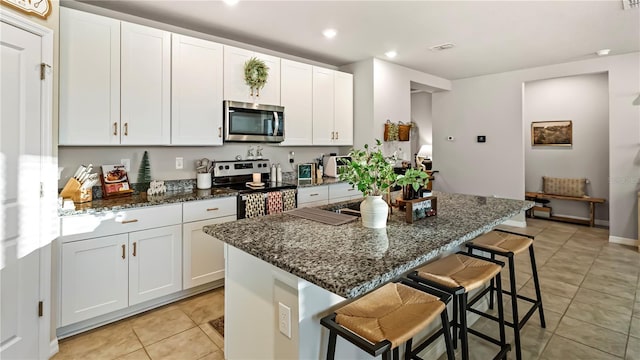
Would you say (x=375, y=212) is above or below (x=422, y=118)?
below

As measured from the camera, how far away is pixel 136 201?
2576 millimetres

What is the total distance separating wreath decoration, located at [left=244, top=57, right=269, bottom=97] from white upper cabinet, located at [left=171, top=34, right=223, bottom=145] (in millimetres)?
285

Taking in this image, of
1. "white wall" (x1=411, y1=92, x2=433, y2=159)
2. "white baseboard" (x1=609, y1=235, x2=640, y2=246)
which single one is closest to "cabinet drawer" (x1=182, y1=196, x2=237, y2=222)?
"white baseboard" (x1=609, y1=235, x2=640, y2=246)

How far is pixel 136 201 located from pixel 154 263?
510 millimetres

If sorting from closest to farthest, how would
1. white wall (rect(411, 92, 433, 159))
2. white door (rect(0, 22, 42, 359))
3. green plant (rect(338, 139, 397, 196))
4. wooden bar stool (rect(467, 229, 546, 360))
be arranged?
green plant (rect(338, 139, 397, 196)), white door (rect(0, 22, 42, 359)), wooden bar stool (rect(467, 229, 546, 360)), white wall (rect(411, 92, 433, 159))

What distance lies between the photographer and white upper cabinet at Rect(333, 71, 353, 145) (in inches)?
175

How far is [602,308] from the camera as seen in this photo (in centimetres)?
271

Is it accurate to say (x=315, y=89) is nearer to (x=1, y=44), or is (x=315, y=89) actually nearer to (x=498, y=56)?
(x=498, y=56)

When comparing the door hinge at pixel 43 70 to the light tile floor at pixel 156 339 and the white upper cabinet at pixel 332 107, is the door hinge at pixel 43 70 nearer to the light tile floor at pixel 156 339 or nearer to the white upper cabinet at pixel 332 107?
the light tile floor at pixel 156 339

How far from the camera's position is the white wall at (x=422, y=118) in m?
8.09

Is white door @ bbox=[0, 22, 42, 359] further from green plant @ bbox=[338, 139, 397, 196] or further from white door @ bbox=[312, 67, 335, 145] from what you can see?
white door @ bbox=[312, 67, 335, 145]

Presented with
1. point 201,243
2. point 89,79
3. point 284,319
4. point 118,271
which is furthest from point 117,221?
point 284,319

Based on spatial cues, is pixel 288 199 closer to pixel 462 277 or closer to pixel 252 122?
pixel 252 122

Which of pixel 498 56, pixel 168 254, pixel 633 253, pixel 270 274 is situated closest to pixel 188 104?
pixel 168 254
